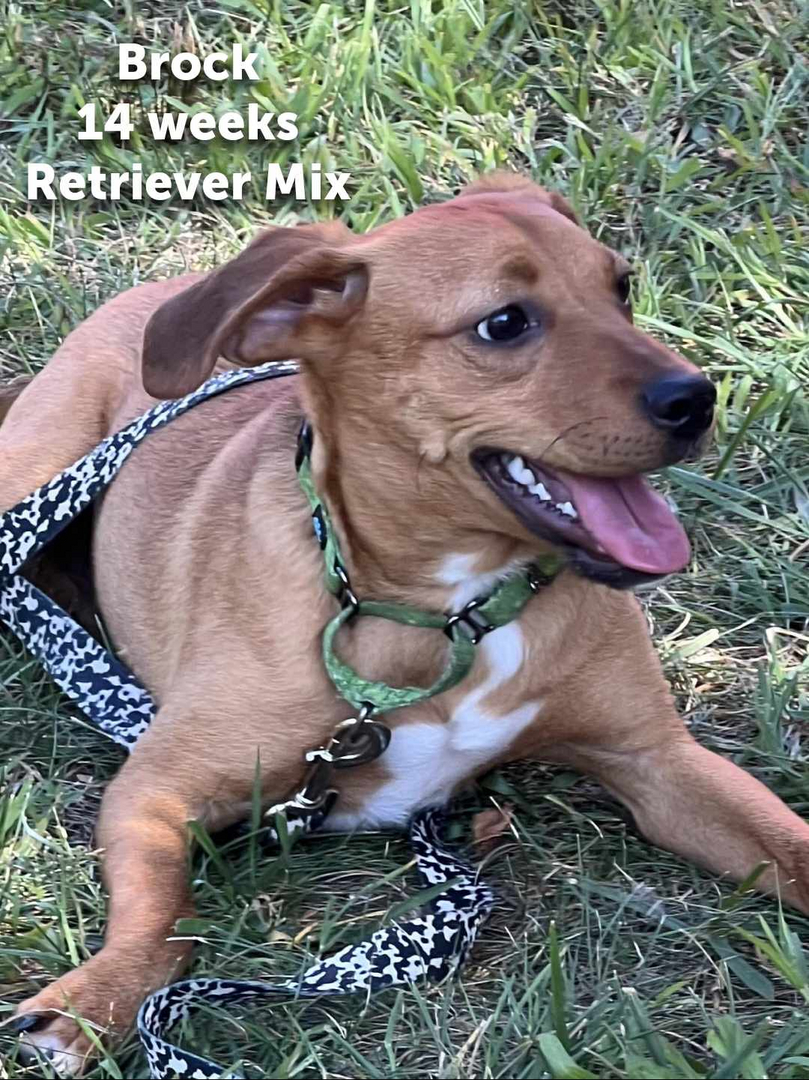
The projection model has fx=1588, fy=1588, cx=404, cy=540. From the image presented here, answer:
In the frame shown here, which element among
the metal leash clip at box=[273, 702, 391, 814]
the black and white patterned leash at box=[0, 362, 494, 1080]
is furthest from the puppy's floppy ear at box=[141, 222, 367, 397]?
the metal leash clip at box=[273, 702, 391, 814]

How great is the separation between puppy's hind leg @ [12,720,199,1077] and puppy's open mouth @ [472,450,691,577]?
93 centimetres

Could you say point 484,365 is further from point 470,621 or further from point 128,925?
point 128,925

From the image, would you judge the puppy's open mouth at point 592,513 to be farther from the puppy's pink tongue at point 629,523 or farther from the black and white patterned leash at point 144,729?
the black and white patterned leash at point 144,729

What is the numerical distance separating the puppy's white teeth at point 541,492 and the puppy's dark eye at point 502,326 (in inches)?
11.0

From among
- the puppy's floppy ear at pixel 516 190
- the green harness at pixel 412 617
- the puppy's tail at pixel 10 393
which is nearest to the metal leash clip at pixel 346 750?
the green harness at pixel 412 617

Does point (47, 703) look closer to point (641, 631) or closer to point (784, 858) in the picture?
point (641, 631)

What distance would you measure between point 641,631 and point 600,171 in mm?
2512

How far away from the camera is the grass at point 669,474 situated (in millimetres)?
2883

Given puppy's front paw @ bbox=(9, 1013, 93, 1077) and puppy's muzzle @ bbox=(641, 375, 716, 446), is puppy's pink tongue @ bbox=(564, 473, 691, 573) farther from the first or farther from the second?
puppy's front paw @ bbox=(9, 1013, 93, 1077)

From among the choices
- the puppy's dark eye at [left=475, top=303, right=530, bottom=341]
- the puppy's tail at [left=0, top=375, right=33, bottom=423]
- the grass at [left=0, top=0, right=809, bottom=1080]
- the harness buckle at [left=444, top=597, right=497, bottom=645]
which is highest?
the puppy's dark eye at [left=475, top=303, right=530, bottom=341]

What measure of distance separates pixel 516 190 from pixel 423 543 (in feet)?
2.92

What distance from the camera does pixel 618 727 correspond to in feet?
11.0

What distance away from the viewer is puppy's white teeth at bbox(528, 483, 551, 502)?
294 cm

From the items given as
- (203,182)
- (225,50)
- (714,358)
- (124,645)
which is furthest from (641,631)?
(225,50)
